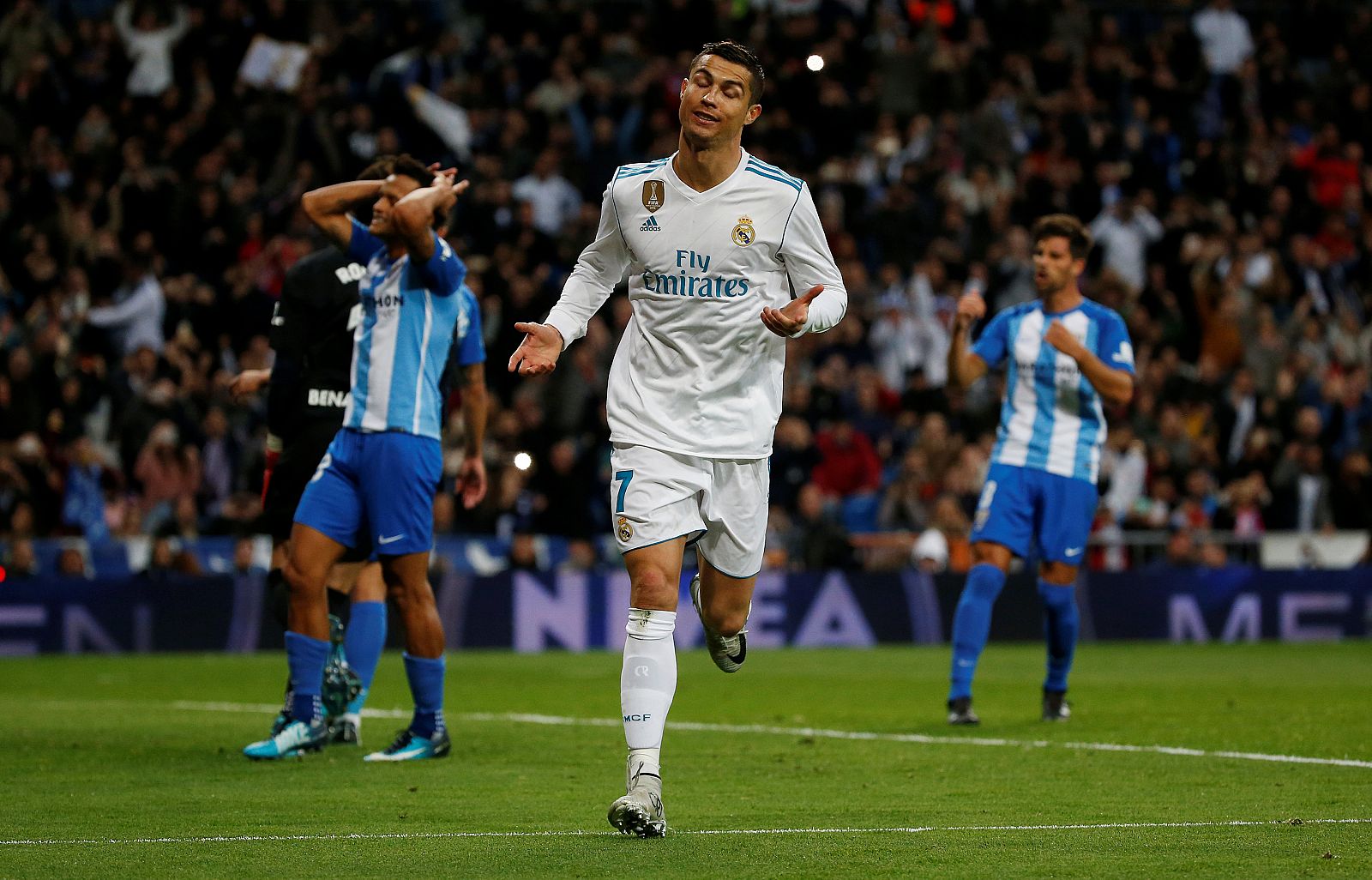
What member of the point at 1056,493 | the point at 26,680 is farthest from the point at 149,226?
the point at 1056,493

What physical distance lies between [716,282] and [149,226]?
1538 centimetres

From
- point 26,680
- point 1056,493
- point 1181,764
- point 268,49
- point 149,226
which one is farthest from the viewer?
point 268,49

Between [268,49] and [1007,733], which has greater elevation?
[268,49]

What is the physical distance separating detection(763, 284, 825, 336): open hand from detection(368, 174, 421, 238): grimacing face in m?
2.52

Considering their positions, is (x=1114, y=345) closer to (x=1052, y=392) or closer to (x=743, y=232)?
(x=1052, y=392)

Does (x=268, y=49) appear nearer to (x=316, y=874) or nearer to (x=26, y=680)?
(x=26, y=680)

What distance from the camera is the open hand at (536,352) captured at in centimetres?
648

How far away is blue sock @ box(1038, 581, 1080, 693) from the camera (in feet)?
35.8

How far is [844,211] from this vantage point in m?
23.5

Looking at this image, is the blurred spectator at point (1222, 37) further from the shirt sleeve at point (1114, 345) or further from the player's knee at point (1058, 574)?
the player's knee at point (1058, 574)

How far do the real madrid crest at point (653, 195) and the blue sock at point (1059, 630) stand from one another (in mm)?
4703

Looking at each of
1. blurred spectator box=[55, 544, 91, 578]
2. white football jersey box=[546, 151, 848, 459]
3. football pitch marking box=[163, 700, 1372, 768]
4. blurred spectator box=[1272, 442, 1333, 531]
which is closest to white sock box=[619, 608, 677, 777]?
white football jersey box=[546, 151, 848, 459]

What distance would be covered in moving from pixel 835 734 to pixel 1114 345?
2693 mm

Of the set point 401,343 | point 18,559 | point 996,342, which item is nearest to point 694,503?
point 401,343
